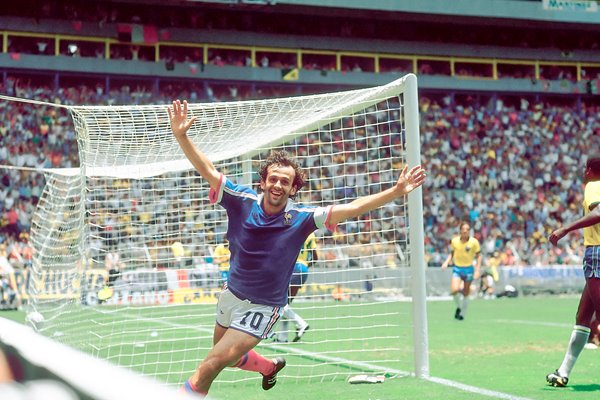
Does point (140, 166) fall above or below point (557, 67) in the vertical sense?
below

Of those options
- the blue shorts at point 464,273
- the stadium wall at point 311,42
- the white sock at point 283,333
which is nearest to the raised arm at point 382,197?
the white sock at point 283,333

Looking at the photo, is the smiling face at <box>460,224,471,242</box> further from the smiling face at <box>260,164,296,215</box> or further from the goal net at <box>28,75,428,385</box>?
the smiling face at <box>260,164,296,215</box>

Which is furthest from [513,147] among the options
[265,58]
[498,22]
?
[265,58]

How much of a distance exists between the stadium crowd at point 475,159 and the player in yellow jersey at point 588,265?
2064 cm

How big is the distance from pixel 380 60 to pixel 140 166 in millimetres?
30221

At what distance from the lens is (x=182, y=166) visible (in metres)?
10.3

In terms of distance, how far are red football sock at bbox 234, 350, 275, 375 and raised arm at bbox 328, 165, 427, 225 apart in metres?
1.36

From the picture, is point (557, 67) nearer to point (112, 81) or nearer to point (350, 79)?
point (350, 79)

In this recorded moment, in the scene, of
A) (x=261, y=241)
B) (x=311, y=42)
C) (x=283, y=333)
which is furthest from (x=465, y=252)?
(x=311, y=42)

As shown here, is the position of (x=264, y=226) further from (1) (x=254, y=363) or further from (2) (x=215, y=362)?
(1) (x=254, y=363)

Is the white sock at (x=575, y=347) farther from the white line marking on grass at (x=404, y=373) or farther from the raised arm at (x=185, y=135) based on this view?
the raised arm at (x=185, y=135)

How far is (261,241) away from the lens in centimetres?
562

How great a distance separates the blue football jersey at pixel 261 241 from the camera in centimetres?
561

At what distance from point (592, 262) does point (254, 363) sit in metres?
3.09
